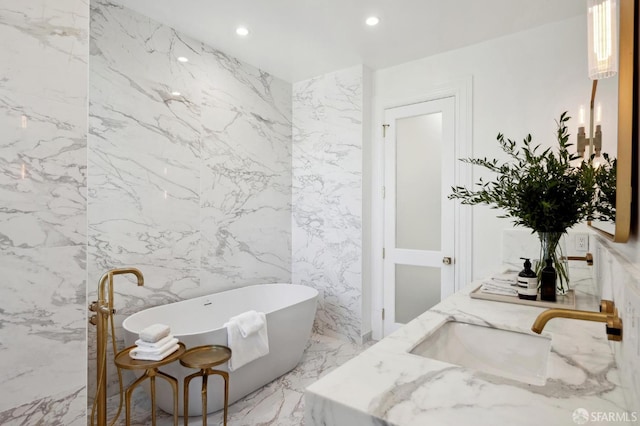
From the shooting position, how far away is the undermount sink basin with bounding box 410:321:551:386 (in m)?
1.12

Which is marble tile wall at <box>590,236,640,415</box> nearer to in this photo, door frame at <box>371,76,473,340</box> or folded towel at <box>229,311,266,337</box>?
folded towel at <box>229,311,266,337</box>

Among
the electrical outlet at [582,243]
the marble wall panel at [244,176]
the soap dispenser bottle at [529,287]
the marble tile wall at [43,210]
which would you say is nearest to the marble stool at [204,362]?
the marble tile wall at [43,210]

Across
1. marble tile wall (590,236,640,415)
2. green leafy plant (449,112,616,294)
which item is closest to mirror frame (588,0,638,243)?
marble tile wall (590,236,640,415)

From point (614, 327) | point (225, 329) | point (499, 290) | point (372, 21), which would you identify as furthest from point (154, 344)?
point (372, 21)

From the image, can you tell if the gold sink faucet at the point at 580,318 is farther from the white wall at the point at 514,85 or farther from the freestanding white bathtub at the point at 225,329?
the white wall at the point at 514,85

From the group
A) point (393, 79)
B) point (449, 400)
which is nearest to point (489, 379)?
point (449, 400)

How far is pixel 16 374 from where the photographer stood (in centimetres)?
128

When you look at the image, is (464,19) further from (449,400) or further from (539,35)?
(449,400)

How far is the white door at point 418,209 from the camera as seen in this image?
3.04 metres

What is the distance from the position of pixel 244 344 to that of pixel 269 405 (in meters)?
0.49

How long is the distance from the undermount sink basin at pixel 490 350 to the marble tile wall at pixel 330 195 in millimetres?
2104

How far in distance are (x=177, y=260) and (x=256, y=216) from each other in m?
0.92

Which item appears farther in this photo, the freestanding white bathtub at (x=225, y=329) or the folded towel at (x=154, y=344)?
the freestanding white bathtub at (x=225, y=329)

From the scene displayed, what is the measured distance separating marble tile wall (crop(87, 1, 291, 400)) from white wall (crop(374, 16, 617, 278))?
5.76 feet
